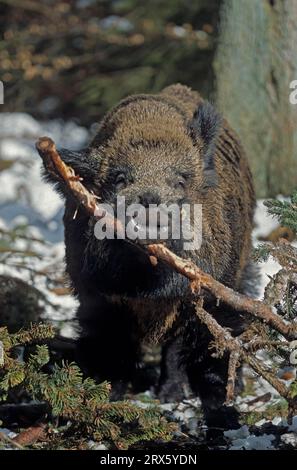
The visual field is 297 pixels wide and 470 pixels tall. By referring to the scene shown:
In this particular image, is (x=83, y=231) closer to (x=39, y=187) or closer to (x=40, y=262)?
(x=40, y=262)

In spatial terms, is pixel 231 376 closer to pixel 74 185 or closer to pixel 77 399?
pixel 77 399

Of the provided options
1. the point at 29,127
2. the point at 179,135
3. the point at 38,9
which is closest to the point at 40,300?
the point at 179,135

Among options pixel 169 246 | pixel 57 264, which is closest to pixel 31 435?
pixel 169 246

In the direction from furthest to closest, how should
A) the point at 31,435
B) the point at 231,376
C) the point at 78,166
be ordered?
1. the point at 78,166
2. the point at 31,435
3. the point at 231,376

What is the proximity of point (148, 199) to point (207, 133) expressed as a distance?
0.92 meters

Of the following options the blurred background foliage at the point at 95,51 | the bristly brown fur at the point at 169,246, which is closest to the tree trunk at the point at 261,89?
the bristly brown fur at the point at 169,246

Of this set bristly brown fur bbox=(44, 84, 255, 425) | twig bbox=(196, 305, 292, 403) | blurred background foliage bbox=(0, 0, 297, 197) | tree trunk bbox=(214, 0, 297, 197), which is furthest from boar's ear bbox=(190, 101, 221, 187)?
blurred background foliage bbox=(0, 0, 297, 197)

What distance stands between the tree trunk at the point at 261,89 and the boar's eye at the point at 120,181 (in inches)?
116

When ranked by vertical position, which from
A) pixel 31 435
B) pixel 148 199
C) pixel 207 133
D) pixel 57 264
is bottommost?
pixel 31 435

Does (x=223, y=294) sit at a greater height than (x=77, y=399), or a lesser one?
greater

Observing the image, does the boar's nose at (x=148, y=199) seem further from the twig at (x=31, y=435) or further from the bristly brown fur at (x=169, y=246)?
the twig at (x=31, y=435)

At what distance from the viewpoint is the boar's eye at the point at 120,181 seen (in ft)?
14.5

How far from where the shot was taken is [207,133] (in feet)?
15.9
